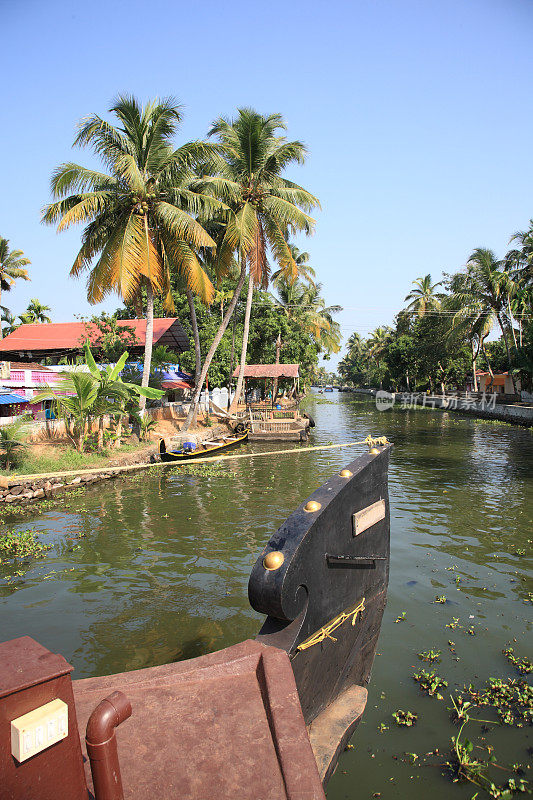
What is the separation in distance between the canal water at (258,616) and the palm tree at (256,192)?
11148 mm

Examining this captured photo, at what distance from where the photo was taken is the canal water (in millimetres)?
3711

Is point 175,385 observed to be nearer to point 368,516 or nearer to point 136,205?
point 136,205

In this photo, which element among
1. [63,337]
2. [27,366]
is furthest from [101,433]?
[63,337]

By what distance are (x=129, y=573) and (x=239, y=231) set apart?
51.4 ft

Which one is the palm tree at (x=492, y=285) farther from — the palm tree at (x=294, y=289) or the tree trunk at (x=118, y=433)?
the tree trunk at (x=118, y=433)

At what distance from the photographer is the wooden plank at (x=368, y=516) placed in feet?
12.1

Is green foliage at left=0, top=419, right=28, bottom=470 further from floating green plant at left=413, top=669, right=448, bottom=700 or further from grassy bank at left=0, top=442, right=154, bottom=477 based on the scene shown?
floating green plant at left=413, top=669, right=448, bottom=700

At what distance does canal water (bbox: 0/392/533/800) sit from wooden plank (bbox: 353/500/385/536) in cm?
165

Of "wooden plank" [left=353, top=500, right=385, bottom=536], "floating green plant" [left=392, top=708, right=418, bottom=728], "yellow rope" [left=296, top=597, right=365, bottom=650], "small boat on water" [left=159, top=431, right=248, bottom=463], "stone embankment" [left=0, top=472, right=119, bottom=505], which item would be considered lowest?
"floating green plant" [left=392, top=708, right=418, bottom=728]

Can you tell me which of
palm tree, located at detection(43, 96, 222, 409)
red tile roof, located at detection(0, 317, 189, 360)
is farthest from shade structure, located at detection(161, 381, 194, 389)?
palm tree, located at detection(43, 96, 222, 409)

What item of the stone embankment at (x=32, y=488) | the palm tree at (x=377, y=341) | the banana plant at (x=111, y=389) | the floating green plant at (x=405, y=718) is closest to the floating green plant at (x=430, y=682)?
the floating green plant at (x=405, y=718)

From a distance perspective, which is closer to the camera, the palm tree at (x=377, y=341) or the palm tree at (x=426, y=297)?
the palm tree at (x=426, y=297)

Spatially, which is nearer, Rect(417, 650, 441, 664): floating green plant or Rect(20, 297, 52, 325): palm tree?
Rect(417, 650, 441, 664): floating green plant

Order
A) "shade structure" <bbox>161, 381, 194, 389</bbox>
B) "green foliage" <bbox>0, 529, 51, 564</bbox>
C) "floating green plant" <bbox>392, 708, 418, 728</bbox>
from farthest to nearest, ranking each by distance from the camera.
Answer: "shade structure" <bbox>161, 381, 194, 389</bbox>
"green foliage" <bbox>0, 529, 51, 564</bbox>
"floating green plant" <bbox>392, 708, 418, 728</bbox>
